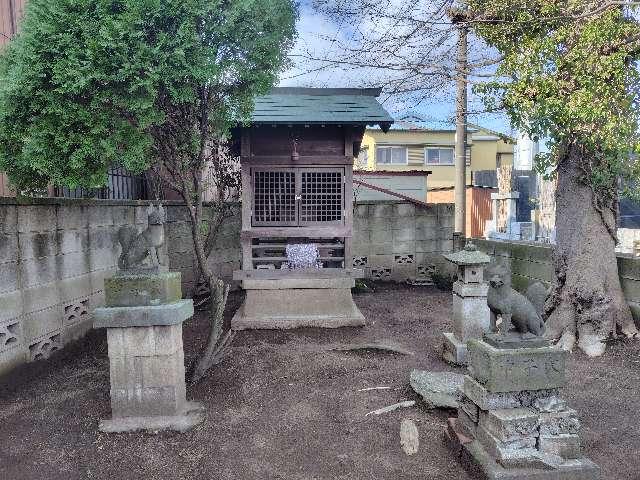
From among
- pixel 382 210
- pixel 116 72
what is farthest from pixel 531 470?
pixel 382 210

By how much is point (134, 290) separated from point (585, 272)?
6589 millimetres

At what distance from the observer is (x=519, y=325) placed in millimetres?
3729

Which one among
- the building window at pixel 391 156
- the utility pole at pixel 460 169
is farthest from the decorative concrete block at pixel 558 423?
the building window at pixel 391 156

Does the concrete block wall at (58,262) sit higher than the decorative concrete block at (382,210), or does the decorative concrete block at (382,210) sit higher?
the decorative concrete block at (382,210)

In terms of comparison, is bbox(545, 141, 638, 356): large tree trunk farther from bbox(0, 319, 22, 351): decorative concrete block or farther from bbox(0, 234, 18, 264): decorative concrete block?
bbox(0, 234, 18, 264): decorative concrete block

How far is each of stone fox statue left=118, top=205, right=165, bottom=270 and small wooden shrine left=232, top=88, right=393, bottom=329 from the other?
3.58 metres

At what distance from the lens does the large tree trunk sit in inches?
265

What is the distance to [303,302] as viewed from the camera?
8.38 metres

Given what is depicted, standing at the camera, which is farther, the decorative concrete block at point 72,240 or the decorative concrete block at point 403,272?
the decorative concrete block at point 403,272

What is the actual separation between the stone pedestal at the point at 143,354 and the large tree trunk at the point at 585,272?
5814mm

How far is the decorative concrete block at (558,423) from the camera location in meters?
3.50

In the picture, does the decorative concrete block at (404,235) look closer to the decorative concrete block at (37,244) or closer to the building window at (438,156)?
the decorative concrete block at (37,244)

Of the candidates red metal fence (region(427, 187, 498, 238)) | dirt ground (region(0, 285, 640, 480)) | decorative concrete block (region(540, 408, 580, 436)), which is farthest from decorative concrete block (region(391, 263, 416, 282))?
red metal fence (region(427, 187, 498, 238))

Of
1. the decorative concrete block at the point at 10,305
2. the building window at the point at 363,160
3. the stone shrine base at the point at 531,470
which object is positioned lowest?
the stone shrine base at the point at 531,470
